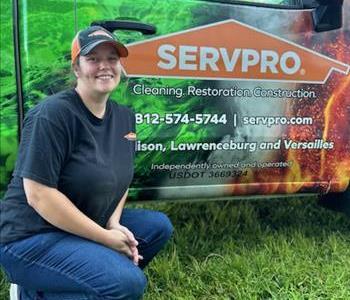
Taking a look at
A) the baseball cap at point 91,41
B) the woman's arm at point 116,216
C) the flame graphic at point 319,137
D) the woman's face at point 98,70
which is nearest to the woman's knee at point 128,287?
the woman's arm at point 116,216

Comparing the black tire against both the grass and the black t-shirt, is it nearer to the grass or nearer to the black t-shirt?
the grass

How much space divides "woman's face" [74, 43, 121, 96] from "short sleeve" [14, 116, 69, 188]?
0.20 metres

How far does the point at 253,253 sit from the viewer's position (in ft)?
9.42

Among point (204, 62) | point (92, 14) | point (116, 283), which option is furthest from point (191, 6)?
point (116, 283)

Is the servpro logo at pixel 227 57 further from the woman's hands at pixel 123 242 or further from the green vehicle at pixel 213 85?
the woman's hands at pixel 123 242

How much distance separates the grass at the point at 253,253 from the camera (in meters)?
2.49

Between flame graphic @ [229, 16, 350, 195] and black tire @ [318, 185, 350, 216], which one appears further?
black tire @ [318, 185, 350, 216]

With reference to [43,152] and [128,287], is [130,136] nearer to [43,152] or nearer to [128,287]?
[43,152]

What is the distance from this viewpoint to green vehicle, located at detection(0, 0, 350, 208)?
2438mm

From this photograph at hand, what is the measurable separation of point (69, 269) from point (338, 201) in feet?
5.67

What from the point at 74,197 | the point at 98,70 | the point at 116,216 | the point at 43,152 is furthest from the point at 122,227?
the point at 98,70

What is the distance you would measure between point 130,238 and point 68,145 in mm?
389

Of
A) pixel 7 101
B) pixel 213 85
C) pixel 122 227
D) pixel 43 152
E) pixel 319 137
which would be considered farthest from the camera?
pixel 319 137

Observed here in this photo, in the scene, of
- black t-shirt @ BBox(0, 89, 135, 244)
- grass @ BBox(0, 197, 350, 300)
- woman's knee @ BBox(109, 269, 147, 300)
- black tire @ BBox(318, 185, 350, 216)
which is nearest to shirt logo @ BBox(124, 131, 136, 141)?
black t-shirt @ BBox(0, 89, 135, 244)
